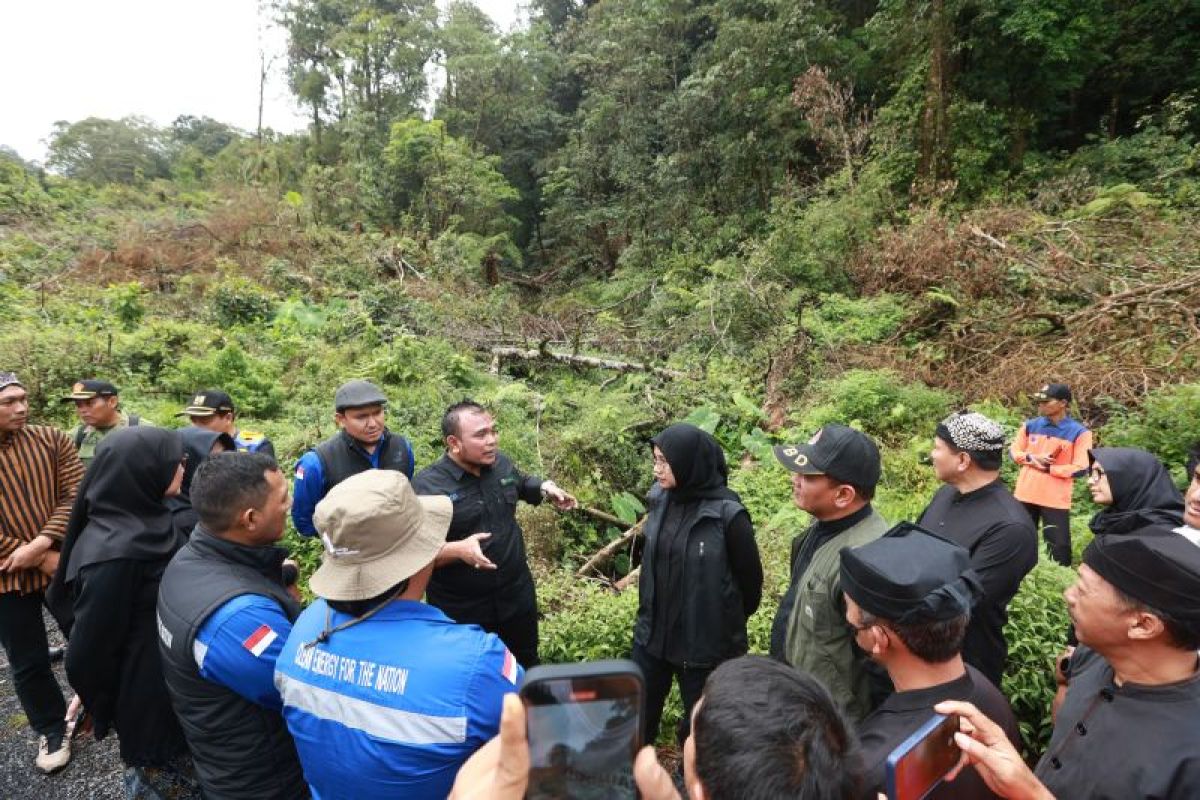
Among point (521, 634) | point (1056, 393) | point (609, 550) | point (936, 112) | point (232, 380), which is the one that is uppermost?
point (936, 112)

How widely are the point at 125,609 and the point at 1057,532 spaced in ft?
20.8

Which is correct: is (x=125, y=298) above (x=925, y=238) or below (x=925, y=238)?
below

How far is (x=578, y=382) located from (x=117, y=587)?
7.86 metres

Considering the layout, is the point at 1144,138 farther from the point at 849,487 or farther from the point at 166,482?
the point at 166,482

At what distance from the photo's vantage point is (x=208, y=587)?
1.91m

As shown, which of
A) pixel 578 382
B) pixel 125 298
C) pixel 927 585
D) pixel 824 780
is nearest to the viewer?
pixel 824 780

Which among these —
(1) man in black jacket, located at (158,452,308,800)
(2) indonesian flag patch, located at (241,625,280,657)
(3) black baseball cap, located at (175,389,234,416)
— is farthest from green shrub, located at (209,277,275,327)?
(2) indonesian flag patch, located at (241,625,280,657)

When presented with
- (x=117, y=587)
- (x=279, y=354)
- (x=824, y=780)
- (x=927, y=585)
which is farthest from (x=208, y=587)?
(x=279, y=354)

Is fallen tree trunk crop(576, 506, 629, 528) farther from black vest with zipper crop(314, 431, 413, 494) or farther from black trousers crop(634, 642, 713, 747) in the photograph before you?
black trousers crop(634, 642, 713, 747)

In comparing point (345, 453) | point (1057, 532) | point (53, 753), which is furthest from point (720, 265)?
point (53, 753)

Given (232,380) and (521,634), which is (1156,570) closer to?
(521,634)

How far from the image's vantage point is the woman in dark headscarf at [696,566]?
275 cm

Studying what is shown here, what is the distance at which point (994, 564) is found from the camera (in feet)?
8.44

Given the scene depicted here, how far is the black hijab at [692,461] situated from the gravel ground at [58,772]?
3328 millimetres
